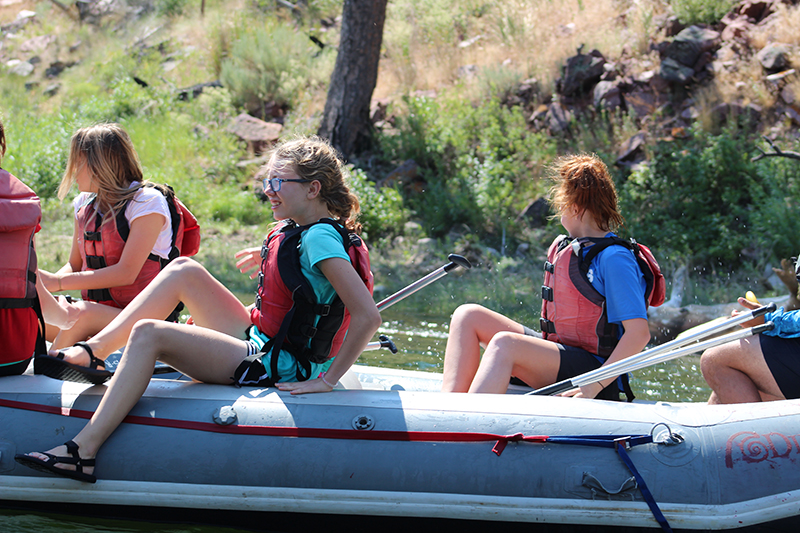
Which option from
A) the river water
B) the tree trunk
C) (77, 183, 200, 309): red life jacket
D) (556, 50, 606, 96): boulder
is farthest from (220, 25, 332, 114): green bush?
(77, 183, 200, 309): red life jacket

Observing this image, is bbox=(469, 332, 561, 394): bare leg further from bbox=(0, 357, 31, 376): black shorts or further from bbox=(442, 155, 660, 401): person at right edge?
bbox=(0, 357, 31, 376): black shorts

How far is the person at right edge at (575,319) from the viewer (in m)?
2.73

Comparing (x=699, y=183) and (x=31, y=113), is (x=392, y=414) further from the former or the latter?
(x=31, y=113)

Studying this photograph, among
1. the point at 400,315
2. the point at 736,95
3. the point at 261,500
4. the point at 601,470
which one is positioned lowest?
the point at 400,315

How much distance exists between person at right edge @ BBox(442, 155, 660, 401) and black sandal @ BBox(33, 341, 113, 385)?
4.34ft

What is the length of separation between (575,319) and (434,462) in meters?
0.88

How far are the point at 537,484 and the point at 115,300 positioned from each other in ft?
6.81

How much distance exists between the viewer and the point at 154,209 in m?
3.24

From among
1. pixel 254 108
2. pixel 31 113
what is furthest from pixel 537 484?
pixel 31 113

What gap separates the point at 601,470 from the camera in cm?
240

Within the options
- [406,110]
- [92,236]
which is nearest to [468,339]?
[92,236]

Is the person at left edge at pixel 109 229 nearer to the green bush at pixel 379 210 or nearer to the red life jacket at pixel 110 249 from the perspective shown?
the red life jacket at pixel 110 249

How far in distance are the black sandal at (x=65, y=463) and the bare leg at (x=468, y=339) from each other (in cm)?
136

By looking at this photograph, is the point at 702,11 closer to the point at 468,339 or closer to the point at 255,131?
the point at 255,131
